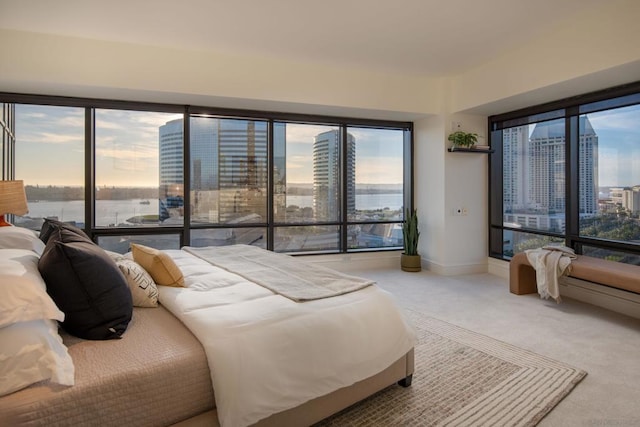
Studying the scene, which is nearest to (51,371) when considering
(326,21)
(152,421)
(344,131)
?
(152,421)

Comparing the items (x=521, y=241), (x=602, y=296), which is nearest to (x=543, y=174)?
(x=521, y=241)

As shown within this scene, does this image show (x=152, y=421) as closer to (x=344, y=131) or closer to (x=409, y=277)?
(x=409, y=277)

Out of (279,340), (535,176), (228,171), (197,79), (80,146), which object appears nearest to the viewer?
(279,340)

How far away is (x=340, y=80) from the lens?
4.97m

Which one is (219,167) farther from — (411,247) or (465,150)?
(465,150)

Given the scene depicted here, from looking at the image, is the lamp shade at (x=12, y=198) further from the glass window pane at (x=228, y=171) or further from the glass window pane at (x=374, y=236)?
the glass window pane at (x=374, y=236)

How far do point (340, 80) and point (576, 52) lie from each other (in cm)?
250

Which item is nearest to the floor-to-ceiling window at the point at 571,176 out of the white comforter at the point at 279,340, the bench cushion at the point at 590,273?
the bench cushion at the point at 590,273

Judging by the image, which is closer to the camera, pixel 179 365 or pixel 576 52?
pixel 179 365

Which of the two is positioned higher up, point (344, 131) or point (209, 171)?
point (344, 131)

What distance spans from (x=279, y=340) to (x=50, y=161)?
13.3 ft

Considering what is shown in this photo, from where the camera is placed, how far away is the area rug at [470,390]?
2008mm

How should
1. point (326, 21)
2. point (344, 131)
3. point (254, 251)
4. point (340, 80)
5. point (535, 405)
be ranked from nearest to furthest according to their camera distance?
point (535, 405) < point (254, 251) < point (326, 21) < point (340, 80) < point (344, 131)

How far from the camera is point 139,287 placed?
2004 millimetres
